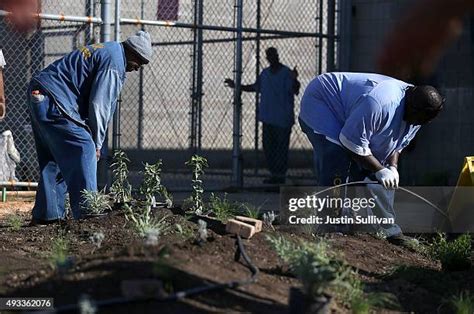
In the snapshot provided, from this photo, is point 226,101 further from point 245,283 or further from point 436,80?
point 245,283

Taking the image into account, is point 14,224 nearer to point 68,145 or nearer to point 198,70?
point 68,145

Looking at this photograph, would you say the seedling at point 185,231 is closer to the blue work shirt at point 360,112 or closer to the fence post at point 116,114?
the blue work shirt at point 360,112

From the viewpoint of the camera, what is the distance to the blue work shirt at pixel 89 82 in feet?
27.0

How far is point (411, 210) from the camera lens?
10289 millimetres

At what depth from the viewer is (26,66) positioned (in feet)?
43.3

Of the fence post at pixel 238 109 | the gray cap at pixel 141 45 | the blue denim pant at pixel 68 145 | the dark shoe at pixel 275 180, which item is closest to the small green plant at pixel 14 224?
the blue denim pant at pixel 68 145

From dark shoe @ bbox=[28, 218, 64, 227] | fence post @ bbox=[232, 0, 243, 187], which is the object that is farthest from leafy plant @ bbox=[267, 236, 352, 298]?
fence post @ bbox=[232, 0, 243, 187]

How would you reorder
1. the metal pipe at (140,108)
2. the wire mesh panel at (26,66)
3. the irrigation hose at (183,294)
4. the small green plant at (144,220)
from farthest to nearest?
the metal pipe at (140,108), the wire mesh panel at (26,66), the small green plant at (144,220), the irrigation hose at (183,294)

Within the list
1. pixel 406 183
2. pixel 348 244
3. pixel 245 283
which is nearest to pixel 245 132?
pixel 406 183

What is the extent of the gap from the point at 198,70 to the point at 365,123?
5.85 metres

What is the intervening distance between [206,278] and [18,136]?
331 inches

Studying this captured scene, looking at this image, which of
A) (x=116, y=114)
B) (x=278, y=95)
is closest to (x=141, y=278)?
(x=116, y=114)

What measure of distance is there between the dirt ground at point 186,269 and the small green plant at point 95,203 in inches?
5.6

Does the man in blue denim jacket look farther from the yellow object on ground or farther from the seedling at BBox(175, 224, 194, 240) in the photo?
the yellow object on ground
